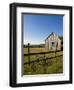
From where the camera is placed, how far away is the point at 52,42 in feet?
5.72

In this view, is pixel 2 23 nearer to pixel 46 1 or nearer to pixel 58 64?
pixel 46 1

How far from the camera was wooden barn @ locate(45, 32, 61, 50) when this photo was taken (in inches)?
68.3

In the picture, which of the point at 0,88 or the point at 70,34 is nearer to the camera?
the point at 0,88

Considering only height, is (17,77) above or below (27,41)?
below

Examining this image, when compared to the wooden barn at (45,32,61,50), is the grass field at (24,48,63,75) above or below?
below

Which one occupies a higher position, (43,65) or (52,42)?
(52,42)

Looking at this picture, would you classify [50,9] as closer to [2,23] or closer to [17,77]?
[2,23]

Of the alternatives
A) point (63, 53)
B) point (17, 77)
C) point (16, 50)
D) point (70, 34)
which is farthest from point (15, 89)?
point (70, 34)

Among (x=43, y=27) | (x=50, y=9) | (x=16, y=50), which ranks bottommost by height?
(x=16, y=50)

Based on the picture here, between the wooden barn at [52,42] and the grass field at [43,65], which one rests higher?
the wooden barn at [52,42]

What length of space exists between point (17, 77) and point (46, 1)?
50cm

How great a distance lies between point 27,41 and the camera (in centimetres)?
169

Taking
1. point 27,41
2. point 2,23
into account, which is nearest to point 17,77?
point 27,41

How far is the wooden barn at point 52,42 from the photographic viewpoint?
68.3 inches
